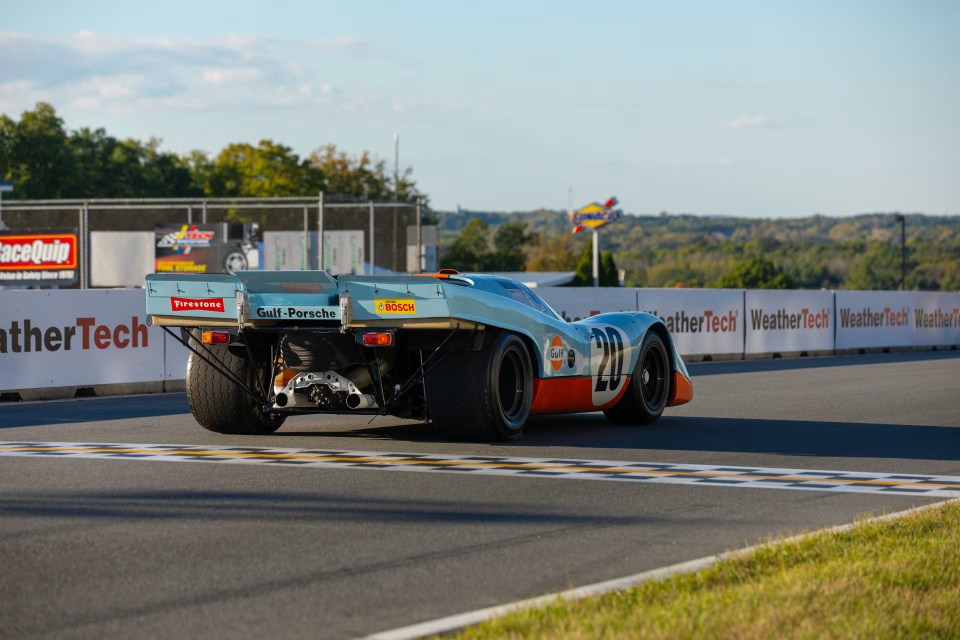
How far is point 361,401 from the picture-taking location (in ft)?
37.2

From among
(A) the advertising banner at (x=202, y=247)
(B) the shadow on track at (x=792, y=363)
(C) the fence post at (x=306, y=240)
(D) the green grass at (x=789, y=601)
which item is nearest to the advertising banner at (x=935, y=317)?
(B) the shadow on track at (x=792, y=363)

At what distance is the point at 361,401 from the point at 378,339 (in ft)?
2.45

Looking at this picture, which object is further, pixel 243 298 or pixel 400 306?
pixel 243 298

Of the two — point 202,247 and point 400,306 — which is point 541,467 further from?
point 202,247

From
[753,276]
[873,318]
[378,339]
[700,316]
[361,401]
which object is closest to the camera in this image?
[378,339]

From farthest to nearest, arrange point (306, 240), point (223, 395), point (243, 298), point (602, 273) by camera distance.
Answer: point (602, 273) < point (306, 240) < point (223, 395) < point (243, 298)

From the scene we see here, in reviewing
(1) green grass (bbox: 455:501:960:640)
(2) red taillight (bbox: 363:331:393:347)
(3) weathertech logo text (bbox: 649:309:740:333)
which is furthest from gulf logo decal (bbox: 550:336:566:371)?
(3) weathertech logo text (bbox: 649:309:740:333)

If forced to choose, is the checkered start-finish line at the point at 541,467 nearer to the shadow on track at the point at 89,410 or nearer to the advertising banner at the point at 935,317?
the shadow on track at the point at 89,410

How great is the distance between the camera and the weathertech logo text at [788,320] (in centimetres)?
3203

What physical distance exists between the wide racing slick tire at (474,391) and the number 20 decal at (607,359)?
57.2 inches

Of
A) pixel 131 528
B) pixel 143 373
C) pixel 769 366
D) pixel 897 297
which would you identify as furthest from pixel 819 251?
pixel 131 528

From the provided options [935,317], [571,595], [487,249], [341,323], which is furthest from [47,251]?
[487,249]

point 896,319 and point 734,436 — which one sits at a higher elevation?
point 896,319

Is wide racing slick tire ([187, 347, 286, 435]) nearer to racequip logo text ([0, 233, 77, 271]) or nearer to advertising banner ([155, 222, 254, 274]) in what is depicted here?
racequip logo text ([0, 233, 77, 271])
